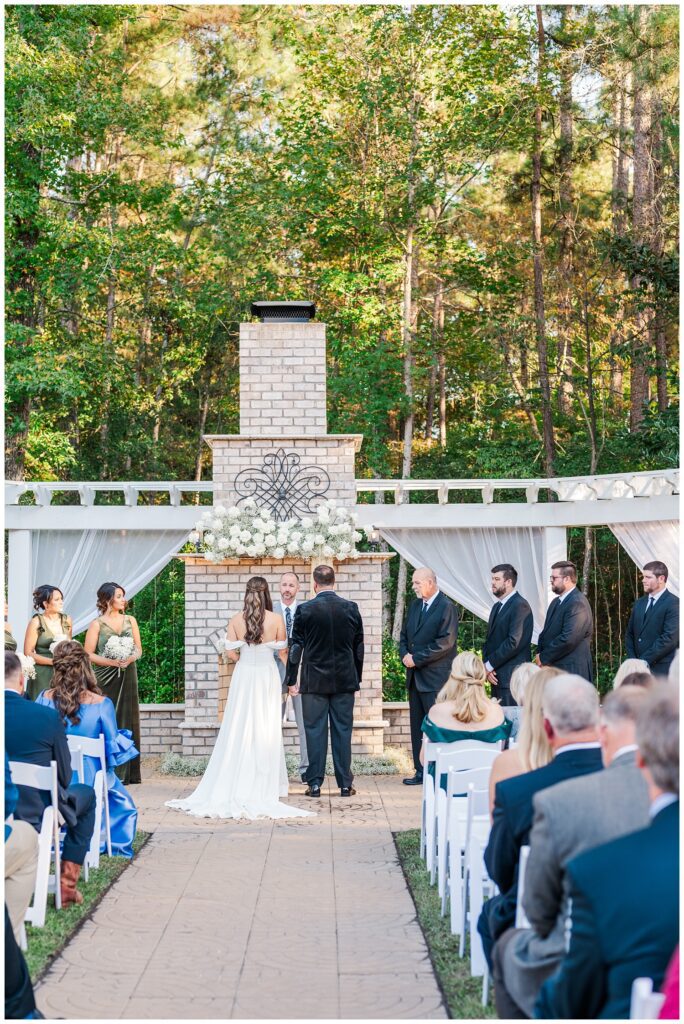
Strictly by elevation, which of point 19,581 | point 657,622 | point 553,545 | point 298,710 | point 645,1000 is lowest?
point 298,710

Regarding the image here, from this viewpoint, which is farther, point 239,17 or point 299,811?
point 239,17

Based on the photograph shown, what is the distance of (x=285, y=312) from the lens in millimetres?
10289

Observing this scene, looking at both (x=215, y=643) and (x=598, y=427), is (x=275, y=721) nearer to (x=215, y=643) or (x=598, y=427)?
(x=215, y=643)

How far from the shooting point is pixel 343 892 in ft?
18.7

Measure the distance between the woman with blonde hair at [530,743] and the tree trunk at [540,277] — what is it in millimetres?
12259

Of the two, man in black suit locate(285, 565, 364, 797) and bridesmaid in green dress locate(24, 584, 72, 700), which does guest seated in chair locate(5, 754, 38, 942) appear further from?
bridesmaid in green dress locate(24, 584, 72, 700)

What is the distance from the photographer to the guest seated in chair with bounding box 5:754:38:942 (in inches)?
162

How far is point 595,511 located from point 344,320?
6328 millimetres

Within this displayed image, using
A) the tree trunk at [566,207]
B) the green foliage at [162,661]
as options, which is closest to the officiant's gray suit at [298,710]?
the green foliage at [162,661]

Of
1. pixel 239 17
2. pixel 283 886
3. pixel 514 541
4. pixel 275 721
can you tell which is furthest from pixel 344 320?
pixel 283 886

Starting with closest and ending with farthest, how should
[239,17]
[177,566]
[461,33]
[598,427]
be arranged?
1. [177,566]
2. [461,33]
3. [598,427]
4. [239,17]

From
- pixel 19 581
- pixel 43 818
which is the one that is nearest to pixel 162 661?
pixel 19 581

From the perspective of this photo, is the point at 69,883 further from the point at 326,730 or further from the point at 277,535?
the point at 277,535

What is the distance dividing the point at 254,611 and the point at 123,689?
1541 mm
